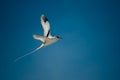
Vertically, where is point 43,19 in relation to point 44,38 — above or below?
above

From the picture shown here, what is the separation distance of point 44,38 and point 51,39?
7 cm

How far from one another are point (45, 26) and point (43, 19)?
66mm

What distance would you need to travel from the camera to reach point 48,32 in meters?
2.05

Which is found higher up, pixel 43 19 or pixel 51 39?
pixel 43 19

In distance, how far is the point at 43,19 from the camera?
201cm

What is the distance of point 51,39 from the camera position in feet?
6.72

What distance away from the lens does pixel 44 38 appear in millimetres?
2006

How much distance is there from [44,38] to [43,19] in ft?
0.53

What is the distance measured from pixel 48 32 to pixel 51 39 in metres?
0.07

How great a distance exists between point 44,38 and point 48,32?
0.07m
